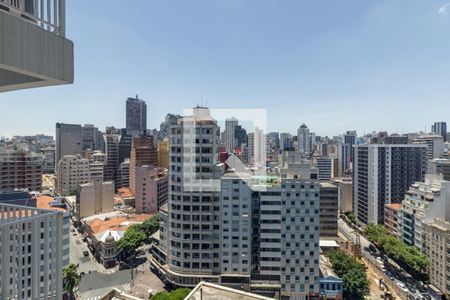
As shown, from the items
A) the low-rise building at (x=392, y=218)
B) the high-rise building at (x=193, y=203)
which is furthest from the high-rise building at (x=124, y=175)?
the low-rise building at (x=392, y=218)

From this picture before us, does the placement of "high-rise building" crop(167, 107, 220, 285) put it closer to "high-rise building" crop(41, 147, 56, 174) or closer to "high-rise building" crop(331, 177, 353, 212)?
"high-rise building" crop(331, 177, 353, 212)

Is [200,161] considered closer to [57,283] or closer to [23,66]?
[57,283]

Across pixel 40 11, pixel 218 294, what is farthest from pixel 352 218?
pixel 40 11

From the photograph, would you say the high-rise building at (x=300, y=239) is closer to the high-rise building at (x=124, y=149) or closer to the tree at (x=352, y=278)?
the tree at (x=352, y=278)

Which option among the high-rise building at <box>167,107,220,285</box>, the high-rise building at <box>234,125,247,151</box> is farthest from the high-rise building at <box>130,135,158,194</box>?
the high-rise building at <box>234,125,247,151</box>

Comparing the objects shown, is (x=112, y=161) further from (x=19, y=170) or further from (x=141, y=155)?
(x=19, y=170)
